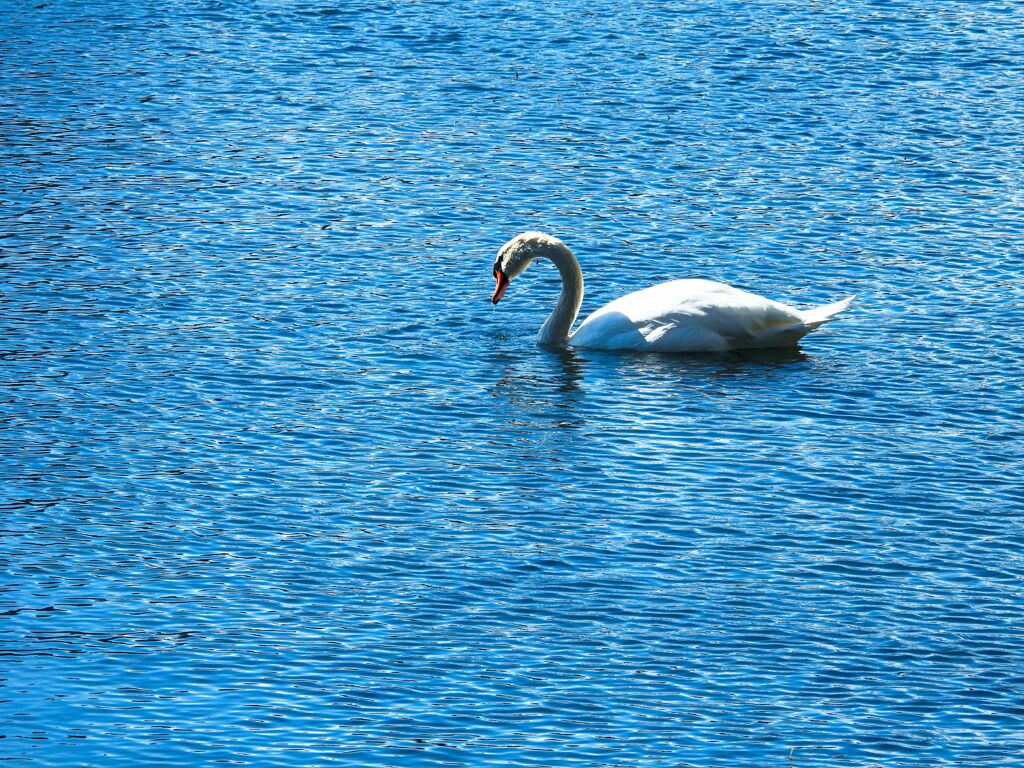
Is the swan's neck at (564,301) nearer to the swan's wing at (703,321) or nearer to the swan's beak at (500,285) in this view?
the swan's beak at (500,285)

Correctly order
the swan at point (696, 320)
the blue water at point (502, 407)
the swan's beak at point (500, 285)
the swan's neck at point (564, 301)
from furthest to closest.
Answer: the swan's beak at point (500, 285)
the swan's neck at point (564, 301)
the swan at point (696, 320)
the blue water at point (502, 407)

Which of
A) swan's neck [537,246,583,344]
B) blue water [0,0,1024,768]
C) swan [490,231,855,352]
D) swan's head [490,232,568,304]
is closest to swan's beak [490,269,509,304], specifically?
swan's head [490,232,568,304]

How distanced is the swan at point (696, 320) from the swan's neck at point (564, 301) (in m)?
0.18

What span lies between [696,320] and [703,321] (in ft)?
0.23

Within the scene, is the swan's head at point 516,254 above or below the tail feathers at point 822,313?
above

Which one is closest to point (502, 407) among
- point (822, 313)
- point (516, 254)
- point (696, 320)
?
point (696, 320)

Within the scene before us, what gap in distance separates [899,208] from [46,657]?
45.5 feet

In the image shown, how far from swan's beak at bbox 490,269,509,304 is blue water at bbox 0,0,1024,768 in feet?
0.93

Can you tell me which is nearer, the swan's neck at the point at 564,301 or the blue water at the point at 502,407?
the blue water at the point at 502,407

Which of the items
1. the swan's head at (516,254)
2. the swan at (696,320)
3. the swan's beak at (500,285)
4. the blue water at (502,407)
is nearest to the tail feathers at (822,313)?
the swan at (696,320)

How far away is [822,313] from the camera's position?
797 inches

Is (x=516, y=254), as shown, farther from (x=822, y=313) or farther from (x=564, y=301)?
(x=822, y=313)

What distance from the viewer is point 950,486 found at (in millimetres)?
16391

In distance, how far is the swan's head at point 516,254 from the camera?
21344mm
